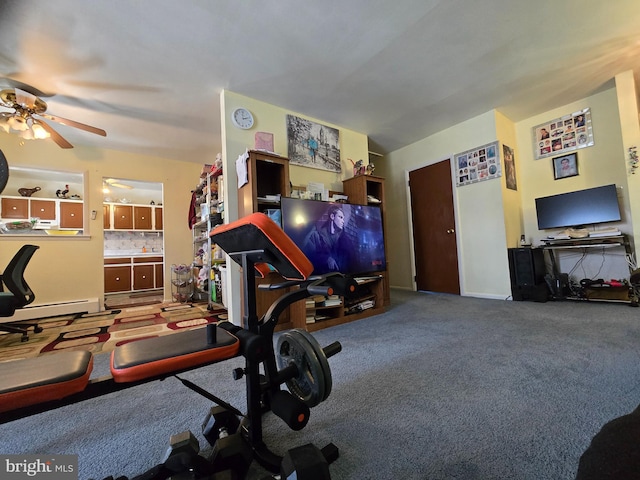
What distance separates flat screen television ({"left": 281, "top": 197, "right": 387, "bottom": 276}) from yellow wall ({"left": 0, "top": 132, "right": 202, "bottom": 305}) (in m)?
3.17

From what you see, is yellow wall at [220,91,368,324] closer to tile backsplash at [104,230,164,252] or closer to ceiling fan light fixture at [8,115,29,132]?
ceiling fan light fixture at [8,115,29,132]

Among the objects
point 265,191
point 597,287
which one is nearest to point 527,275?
point 597,287

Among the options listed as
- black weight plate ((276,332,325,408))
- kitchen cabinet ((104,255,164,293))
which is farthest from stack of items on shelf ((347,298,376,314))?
kitchen cabinet ((104,255,164,293))

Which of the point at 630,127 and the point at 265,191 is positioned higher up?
the point at 630,127

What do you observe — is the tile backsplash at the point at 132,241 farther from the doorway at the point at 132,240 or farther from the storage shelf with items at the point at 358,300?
Result: the storage shelf with items at the point at 358,300

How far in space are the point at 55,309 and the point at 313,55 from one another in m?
4.47

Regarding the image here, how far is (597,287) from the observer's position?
300cm

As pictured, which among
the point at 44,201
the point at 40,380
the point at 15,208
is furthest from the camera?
the point at 44,201

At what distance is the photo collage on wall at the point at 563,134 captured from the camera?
10.6 ft

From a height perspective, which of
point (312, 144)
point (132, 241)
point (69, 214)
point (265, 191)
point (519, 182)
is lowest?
point (132, 241)

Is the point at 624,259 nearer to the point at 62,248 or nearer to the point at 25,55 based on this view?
the point at 25,55

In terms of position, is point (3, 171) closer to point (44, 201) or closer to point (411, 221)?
point (411, 221)

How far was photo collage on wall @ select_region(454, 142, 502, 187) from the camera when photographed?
3408 mm

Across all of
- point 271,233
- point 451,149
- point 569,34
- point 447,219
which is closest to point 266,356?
point 271,233
